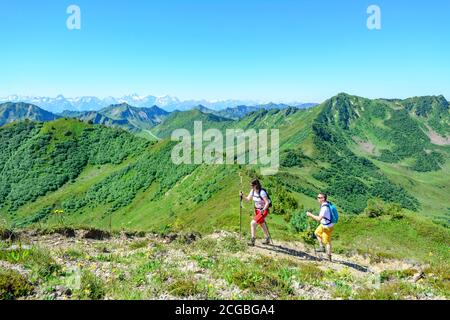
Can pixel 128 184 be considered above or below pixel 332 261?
below

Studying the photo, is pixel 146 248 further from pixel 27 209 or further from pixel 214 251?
pixel 27 209

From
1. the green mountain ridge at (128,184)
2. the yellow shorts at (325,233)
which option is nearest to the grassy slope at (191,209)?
the green mountain ridge at (128,184)

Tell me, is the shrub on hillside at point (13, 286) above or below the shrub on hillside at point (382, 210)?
above

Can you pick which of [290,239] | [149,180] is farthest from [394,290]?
[149,180]

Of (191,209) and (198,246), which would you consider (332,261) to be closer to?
(198,246)

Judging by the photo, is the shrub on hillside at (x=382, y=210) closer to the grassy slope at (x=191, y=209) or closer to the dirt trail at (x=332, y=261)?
the grassy slope at (x=191, y=209)

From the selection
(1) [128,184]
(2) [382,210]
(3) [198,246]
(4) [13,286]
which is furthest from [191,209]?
(4) [13,286]

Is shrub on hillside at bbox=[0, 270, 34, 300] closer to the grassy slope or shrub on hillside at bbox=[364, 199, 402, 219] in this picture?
the grassy slope

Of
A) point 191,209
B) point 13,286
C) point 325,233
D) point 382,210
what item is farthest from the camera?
point 191,209

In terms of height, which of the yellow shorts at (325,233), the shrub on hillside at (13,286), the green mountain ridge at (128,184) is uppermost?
the shrub on hillside at (13,286)

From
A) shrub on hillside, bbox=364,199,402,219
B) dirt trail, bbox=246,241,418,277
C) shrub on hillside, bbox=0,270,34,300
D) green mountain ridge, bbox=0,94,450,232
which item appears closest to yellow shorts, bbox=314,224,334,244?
dirt trail, bbox=246,241,418,277

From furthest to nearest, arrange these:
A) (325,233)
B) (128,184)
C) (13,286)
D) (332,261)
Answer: (128,184) → (332,261) → (325,233) → (13,286)

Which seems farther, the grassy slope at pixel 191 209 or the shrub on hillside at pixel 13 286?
the grassy slope at pixel 191 209

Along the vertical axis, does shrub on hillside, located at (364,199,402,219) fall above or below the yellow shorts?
below
